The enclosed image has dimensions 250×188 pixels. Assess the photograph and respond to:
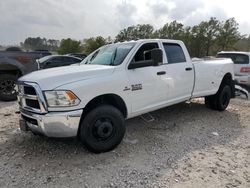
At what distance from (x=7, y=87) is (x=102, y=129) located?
209 inches

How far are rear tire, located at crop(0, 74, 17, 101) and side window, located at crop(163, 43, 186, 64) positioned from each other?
5079mm

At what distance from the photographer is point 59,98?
3754 mm

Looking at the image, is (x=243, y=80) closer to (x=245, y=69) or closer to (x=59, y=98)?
(x=245, y=69)

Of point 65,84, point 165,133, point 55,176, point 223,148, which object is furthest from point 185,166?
point 65,84

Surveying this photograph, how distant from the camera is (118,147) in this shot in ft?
14.7

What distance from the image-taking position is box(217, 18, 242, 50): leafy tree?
99.5 feet

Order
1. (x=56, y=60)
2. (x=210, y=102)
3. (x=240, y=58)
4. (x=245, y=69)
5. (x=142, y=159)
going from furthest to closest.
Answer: (x=56, y=60), (x=240, y=58), (x=245, y=69), (x=210, y=102), (x=142, y=159)

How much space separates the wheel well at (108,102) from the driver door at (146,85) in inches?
7.3

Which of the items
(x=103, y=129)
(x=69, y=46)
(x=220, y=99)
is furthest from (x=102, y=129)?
(x=69, y=46)

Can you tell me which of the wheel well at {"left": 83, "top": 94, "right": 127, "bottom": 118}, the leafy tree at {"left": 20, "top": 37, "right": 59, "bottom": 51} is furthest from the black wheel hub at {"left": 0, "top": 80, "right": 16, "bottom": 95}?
the leafy tree at {"left": 20, "top": 37, "right": 59, "bottom": 51}

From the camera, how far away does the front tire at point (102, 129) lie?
4012 millimetres

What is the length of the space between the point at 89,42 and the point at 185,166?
35.1 metres

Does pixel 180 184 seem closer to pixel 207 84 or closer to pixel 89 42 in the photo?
pixel 207 84

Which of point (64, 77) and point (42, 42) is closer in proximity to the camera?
point (64, 77)
